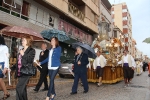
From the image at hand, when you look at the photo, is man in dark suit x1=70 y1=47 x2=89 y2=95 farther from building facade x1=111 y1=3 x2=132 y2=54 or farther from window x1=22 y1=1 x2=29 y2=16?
building facade x1=111 y1=3 x2=132 y2=54

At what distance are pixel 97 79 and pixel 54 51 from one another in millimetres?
5099

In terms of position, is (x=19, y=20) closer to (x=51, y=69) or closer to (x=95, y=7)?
(x=51, y=69)

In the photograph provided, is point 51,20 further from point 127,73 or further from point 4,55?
point 4,55

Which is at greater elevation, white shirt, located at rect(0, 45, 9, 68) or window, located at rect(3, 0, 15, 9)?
window, located at rect(3, 0, 15, 9)

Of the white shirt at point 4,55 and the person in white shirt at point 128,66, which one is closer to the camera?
the white shirt at point 4,55

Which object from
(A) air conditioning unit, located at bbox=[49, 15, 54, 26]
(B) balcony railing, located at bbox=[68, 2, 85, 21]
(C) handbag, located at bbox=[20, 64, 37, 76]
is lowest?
(C) handbag, located at bbox=[20, 64, 37, 76]

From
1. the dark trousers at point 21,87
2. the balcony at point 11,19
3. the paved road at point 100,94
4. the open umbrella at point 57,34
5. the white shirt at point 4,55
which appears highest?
the balcony at point 11,19

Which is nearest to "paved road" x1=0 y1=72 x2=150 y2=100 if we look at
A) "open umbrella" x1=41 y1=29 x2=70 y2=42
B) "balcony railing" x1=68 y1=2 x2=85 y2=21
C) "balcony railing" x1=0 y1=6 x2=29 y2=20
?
"open umbrella" x1=41 y1=29 x2=70 y2=42

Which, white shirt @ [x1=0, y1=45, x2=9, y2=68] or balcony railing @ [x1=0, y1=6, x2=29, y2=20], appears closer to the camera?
white shirt @ [x1=0, y1=45, x2=9, y2=68]

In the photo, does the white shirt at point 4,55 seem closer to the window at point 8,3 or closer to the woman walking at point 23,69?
the woman walking at point 23,69

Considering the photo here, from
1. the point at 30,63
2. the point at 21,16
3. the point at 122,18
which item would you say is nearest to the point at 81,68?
the point at 30,63

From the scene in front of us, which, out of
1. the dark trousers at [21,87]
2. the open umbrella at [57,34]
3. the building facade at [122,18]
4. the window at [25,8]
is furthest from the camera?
the building facade at [122,18]

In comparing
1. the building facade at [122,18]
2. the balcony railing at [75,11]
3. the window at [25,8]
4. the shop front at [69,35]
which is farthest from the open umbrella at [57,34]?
the building facade at [122,18]

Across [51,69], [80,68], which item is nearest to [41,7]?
[80,68]
